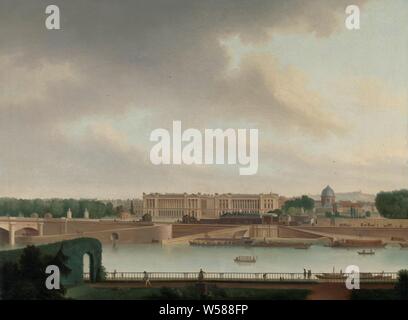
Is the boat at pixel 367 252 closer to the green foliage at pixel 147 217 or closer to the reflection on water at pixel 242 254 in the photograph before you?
the reflection on water at pixel 242 254

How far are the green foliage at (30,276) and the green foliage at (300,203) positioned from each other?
2638 millimetres

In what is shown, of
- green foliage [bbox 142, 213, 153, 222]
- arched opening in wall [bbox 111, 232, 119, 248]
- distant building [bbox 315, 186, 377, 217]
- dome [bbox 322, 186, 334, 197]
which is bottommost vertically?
arched opening in wall [bbox 111, 232, 119, 248]

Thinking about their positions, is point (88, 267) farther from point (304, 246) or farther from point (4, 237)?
point (304, 246)

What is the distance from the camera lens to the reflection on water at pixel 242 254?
394 inches

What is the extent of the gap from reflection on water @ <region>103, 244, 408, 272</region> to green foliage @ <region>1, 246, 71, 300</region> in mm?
620

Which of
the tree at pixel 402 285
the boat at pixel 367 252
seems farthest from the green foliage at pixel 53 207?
the tree at pixel 402 285

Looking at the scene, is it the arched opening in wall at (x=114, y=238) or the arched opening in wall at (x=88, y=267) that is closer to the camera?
the arched opening in wall at (x=88, y=267)

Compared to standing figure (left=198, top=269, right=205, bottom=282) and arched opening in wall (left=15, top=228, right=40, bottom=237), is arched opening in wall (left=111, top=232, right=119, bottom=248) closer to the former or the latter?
arched opening in wall (left=15, top=228, right=40, bottom=237)

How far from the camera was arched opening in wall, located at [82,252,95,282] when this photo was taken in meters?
10.1

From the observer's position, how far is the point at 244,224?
33.8ft

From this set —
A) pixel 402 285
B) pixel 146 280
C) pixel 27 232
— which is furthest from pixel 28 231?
pixel 402 285

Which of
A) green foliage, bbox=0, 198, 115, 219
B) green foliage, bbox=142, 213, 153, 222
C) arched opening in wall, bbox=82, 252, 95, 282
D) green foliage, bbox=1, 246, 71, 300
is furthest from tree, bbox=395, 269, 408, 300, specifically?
green foliage, bbox=1, 246, 71, 300

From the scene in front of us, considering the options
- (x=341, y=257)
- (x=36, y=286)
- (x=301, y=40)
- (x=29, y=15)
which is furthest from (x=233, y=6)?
(x=36, y=286)
